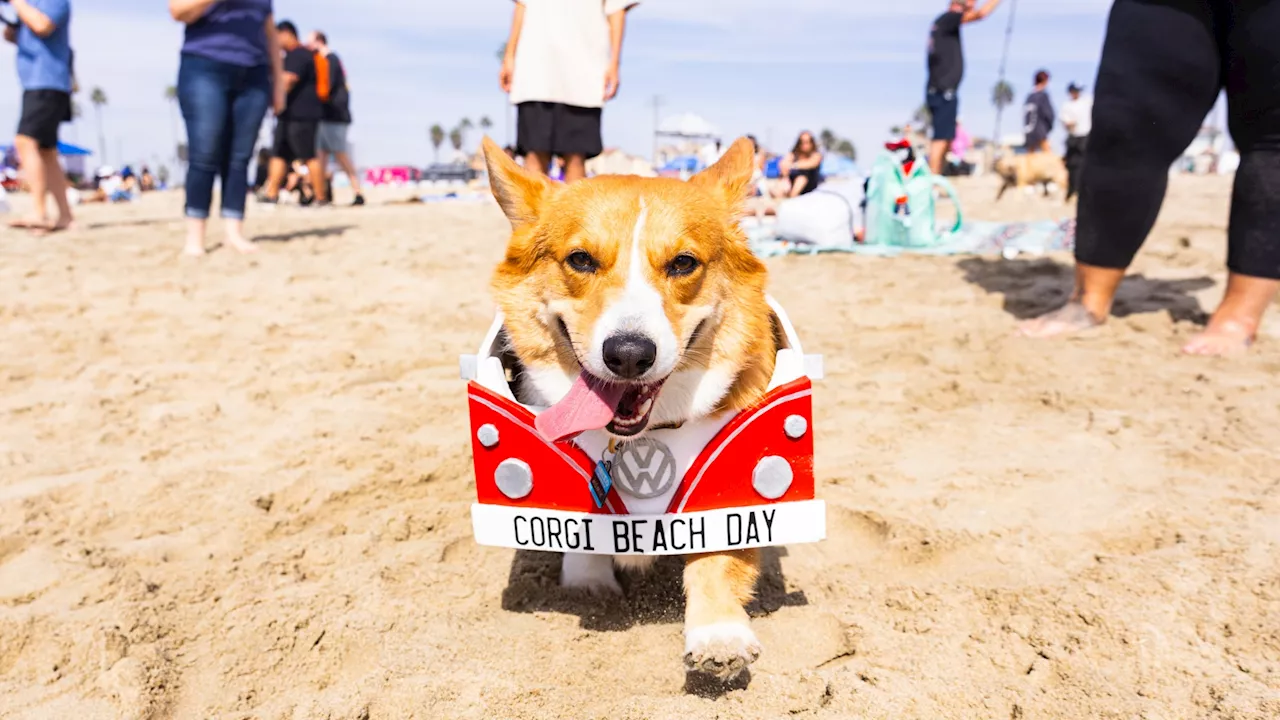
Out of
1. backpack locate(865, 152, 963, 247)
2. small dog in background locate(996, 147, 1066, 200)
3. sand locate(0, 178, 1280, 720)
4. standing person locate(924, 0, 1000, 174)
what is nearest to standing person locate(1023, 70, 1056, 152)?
small dog in background locate(996, 147, 1066, 200)

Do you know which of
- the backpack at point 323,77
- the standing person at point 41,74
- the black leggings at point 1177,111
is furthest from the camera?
the backpack at point 323,77

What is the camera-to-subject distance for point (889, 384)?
368 centimetres

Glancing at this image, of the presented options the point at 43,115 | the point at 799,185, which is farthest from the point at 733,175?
the point at 799,185

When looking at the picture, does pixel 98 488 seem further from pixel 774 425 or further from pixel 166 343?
pixel 774 425

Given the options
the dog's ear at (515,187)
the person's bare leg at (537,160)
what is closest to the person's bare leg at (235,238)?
the person's bare leg at (537,160)

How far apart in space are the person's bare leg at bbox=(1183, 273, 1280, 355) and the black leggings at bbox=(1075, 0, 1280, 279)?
0.19 ft

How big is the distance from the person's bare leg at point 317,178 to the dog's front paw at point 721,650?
10.2m

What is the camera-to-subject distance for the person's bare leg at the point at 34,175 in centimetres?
624

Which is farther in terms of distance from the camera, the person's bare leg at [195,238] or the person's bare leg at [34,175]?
the person's bare leg at [34,175]

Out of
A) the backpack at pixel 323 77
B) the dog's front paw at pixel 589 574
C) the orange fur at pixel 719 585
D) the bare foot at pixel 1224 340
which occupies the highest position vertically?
the backpack at pixel 323 77

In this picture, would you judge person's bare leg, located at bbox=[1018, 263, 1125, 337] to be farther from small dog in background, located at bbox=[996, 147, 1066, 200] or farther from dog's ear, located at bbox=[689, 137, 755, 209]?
small dog in background, located at bbox=[996, 147, 1066, 200]

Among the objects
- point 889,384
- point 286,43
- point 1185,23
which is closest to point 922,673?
point 889,384

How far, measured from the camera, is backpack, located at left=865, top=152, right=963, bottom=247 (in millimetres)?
7305

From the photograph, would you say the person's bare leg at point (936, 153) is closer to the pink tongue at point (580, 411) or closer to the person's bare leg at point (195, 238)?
the person's bare leg at point (195, 238)
